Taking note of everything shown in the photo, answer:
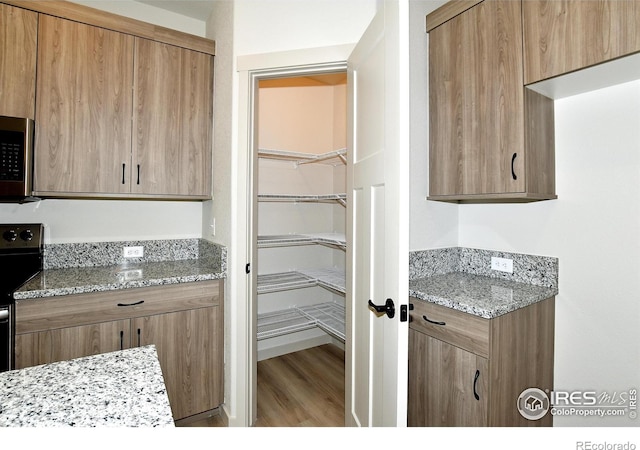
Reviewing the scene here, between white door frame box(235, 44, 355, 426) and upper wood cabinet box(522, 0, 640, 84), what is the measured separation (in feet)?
2.98

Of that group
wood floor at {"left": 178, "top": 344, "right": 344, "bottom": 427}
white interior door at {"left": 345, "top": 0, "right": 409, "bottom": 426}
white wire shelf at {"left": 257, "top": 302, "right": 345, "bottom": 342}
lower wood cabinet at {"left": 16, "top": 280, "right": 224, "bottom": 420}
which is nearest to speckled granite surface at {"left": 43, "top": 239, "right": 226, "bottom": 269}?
lower wood cabinet at {"left": 16, "top": 280, "right": 224, "bottom": 420}

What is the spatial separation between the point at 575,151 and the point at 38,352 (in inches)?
113

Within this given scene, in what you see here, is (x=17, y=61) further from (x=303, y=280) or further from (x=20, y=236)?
(x=303, y=280)

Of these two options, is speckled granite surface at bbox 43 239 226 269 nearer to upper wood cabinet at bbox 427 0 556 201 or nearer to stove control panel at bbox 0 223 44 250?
stove control panel at bbox 0 223 44 250

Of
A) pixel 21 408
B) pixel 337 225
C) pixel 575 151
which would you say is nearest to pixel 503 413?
pixel 575 151

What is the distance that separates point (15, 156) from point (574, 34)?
2.70 meters

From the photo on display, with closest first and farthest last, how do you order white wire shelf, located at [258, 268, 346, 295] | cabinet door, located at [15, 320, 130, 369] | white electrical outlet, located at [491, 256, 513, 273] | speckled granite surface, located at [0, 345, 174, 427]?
speckled granite surface, located at [0, 345, 174, 427]
cabinet door, located at [15, 320, 130, 369]
white electrical outlet, located at [491, 256, 513, 273]
white wire shelf, located at [258, 268, 346, 295]

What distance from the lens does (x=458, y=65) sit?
1817 millimetres

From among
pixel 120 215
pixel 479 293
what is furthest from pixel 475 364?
Answer: pixel 120 215

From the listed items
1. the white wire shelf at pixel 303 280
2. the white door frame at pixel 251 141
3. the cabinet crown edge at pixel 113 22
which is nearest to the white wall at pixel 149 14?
the cabinet crown edge at pixel 113 22

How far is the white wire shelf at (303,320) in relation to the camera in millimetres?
2635

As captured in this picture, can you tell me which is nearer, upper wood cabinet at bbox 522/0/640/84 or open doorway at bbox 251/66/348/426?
upper wood cabinet at bbox 522/0/640/84

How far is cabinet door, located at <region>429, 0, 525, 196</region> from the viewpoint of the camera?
1.58 meters

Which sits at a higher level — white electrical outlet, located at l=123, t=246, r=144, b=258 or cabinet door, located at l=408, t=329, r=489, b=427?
white electrical outlet, located at l=123, t=246, r=144, b=258
